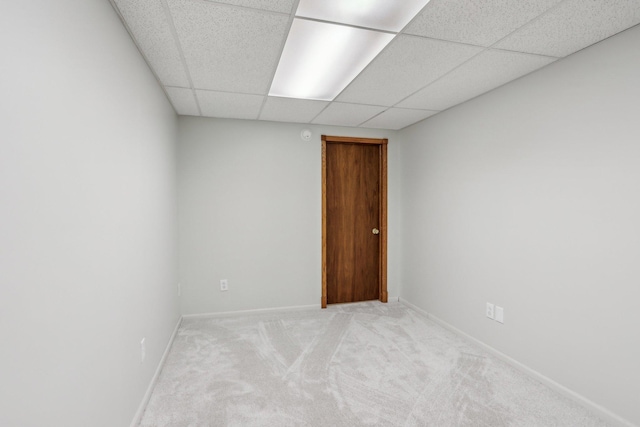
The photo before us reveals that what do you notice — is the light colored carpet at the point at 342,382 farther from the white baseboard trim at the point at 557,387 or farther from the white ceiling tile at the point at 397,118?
the white ceiling tile at the point at 397,118

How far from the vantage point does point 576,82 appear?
6.82ft

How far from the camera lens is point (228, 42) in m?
1.90

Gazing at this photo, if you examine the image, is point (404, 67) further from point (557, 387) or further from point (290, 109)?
point (557, 387)

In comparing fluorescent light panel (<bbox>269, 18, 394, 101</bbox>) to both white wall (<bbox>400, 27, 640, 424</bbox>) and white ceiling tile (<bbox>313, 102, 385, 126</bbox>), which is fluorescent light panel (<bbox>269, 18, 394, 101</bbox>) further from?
white wall (<bbox>400, 27, 640, 424</bbox>)

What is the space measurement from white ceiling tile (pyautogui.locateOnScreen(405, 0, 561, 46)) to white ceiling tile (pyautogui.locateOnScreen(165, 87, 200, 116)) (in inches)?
75.7

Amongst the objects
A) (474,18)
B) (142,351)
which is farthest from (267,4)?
(142,351)

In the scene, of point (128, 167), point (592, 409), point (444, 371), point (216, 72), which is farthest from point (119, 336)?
point (592, 409)

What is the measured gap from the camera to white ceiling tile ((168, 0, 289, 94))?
63.7 inches

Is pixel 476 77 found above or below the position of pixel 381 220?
above

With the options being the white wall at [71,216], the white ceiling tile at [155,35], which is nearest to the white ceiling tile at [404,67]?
the white ceiling tile at [155,35]

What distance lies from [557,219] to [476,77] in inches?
46.5

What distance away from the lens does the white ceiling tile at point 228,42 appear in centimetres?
162

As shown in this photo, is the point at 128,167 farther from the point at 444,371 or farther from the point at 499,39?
the point at 444,371

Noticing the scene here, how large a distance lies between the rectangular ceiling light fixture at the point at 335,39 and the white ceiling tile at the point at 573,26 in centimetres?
69
